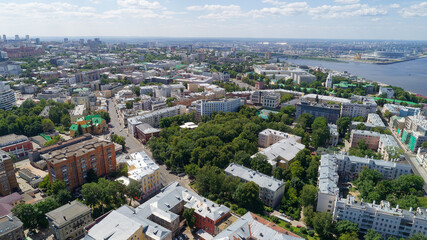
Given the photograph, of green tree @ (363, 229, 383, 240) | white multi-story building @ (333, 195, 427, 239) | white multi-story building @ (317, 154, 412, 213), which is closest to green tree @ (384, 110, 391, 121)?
white multi-story building @ (317, 154, 412, 213)

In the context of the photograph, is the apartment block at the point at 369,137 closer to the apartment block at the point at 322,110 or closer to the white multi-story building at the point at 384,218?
the apartment block at the point at 322,110

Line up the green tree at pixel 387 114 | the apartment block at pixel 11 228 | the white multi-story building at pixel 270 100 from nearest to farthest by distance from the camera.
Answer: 1. the apartment block at pixel 11 228
2. the green tree at pixel 387 114
3. the white multi-story building at pixel 270 100

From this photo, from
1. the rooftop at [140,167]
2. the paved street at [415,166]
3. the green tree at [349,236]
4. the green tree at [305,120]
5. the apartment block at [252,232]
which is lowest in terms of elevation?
the paved street at [415,166]

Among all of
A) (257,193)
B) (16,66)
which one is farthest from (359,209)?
(16,66)

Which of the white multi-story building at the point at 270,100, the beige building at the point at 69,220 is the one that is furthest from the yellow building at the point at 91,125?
the white multi-story building at the point at 270,100

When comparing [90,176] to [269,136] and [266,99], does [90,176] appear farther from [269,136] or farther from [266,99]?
[266,99]

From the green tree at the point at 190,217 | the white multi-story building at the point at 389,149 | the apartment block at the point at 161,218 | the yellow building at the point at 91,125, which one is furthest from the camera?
the yellow building at the point at 91,125

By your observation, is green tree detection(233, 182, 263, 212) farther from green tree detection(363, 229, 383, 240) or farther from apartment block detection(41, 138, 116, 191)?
apartment block detection(41, 138, 116, 191)
